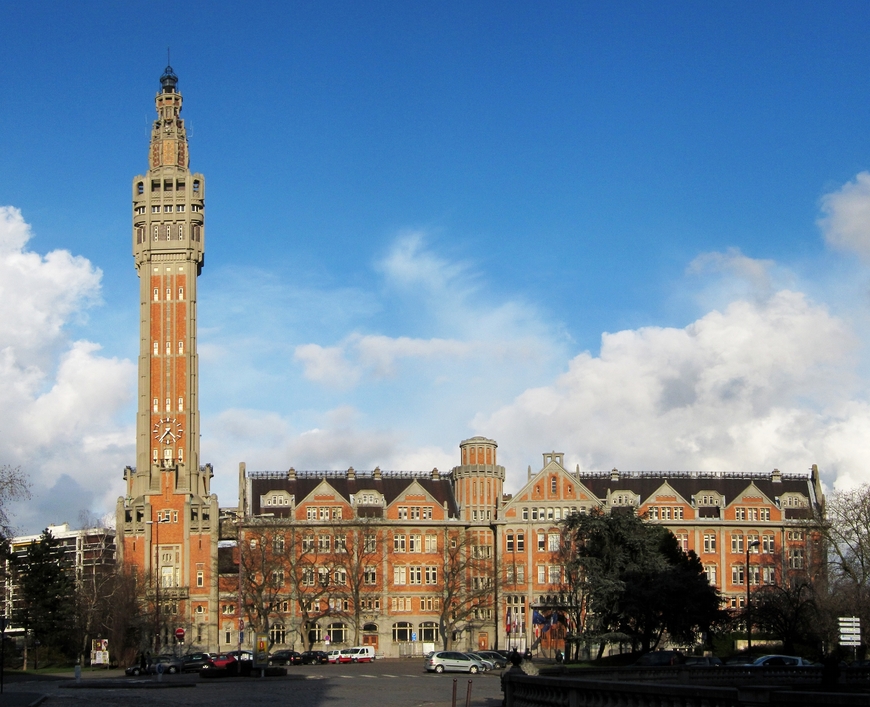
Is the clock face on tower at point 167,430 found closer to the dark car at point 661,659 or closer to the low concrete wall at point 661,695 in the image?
the dark car at point 661,659

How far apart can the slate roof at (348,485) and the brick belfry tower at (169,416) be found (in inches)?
194

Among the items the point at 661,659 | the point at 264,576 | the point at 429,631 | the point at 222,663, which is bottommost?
the point at 429,631

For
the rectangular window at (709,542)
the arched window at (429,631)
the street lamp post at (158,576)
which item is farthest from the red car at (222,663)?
the rectangular window at (709,542)

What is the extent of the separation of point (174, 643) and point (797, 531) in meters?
58.0

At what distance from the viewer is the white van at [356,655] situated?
315 feet

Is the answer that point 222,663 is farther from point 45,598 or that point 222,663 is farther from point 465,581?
point 465,581

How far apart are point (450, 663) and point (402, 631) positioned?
131 ft

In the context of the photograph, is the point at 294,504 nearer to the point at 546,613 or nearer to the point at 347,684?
the point at 546,613

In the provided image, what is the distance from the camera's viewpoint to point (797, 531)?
4552 inches

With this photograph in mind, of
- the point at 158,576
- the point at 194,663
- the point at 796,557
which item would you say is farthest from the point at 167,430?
the point at 796,557

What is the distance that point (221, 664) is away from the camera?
76688 millimetres

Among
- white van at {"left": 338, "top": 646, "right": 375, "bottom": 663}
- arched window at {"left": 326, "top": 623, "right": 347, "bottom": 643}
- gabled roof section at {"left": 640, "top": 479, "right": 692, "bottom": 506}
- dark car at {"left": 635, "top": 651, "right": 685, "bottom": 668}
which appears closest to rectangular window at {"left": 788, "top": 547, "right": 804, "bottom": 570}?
gabled roof section at {"left": 640, "top": 479, "right": 692, "bottom": 506}

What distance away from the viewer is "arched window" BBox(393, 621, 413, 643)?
115 metres

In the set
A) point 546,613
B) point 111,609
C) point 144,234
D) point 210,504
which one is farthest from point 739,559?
point 144,234
